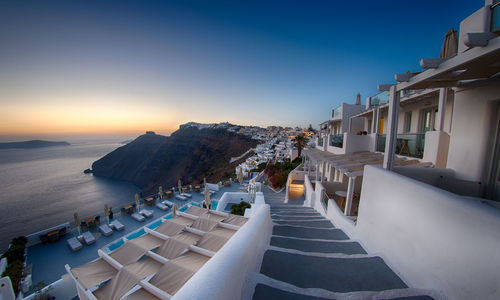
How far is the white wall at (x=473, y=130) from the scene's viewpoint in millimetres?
3941

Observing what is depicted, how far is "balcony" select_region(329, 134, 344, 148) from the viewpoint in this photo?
11383 millimetres

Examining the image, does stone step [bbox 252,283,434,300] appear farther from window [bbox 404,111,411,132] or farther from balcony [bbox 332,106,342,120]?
balcony [bbox 332,106,342,120]

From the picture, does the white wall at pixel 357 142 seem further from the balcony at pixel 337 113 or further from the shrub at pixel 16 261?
the shrub at pixel 16 261

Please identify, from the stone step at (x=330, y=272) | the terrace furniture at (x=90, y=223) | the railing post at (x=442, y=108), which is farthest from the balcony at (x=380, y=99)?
the terrace furniture at (x=90, y=223)

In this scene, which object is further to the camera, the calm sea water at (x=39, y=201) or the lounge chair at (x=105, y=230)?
the calm sea water at (x=39, y=201)

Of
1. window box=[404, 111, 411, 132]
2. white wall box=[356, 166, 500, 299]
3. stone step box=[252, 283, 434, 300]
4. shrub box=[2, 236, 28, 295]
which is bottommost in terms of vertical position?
shrub box=[2, 236, 28, 295]

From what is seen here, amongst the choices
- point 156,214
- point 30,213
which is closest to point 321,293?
point 156,214

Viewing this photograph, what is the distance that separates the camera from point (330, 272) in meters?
2.48

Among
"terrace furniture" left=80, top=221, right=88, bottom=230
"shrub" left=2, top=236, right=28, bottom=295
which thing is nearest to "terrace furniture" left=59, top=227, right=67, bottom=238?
"terrace furniture" left=80, top=221, right=88, bottom=230

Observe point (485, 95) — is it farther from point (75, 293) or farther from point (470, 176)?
point (75, 293)

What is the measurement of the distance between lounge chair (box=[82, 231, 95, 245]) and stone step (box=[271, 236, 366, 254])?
48.1 ft

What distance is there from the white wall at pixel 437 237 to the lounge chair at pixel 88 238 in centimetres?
1633

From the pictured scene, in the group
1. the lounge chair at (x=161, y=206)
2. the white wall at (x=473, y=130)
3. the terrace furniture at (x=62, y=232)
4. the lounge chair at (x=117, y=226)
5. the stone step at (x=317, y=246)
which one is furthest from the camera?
the lounge chair at (x=161, y=206)

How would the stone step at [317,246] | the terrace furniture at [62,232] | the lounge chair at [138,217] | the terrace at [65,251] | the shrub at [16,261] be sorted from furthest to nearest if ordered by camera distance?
1. the lounge chair at [138,217]
2. the terrace furniture at [62,232]
3. the terrace at [65,251]
4. the shrub at [16,261]
5. the stone step at [317,246]
